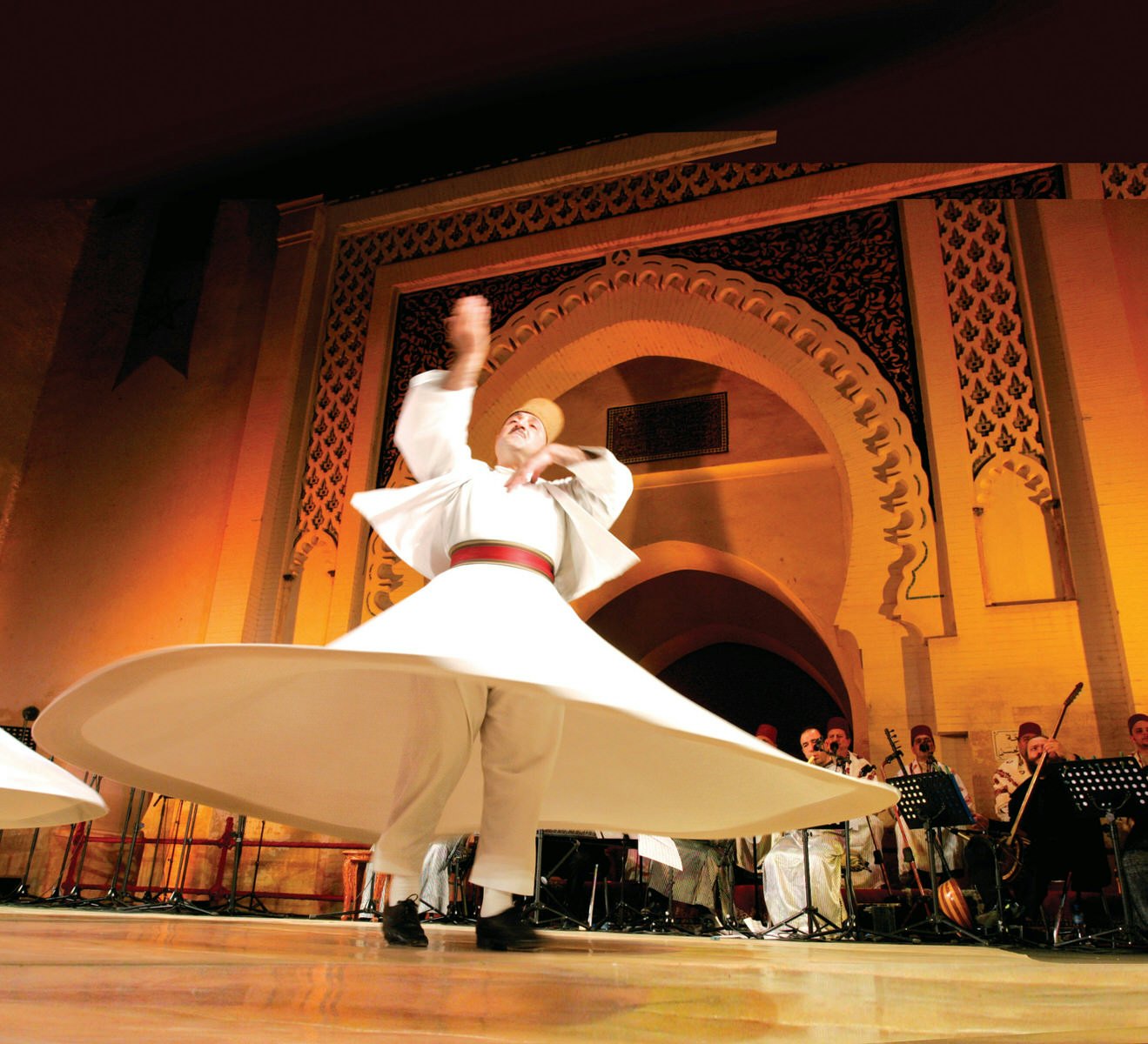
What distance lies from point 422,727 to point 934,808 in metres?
3.24

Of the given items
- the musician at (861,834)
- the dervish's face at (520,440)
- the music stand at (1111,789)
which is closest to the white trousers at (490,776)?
the dervish's face at (520,440)

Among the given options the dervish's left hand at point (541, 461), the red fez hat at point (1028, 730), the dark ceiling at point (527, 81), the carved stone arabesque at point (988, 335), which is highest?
the carved stone arabesque at point (988, 335)

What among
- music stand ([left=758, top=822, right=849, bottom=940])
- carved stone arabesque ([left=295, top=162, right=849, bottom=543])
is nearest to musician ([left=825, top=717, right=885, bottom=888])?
music stand ([left=758, top=822, right=849, bottom=940])

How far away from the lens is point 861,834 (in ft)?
18.0

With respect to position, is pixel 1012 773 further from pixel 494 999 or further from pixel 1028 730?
pixel 494 999

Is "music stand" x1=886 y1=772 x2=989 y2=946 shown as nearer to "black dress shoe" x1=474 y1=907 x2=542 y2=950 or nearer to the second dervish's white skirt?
the second dervish's white skirt

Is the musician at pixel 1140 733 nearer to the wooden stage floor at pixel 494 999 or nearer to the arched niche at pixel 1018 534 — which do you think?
the arched niche at pixel 1018 534

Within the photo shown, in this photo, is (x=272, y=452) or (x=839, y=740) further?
(x=272, y=452)

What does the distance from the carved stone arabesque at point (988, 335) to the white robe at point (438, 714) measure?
15.2 ft

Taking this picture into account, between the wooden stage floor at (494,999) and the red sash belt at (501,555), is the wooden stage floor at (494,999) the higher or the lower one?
the lower one

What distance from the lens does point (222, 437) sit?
8.52m

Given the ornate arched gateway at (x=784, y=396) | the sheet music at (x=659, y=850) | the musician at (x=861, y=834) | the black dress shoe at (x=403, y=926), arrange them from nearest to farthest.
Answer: the black dress shoe at (x=403, y=926) < the sheet music at (x=659, y=850) < the musician at (x=861, y=834) < the ornate arched gateway at (x=784, y=396)

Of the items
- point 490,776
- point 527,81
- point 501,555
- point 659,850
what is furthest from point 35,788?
point 659,850

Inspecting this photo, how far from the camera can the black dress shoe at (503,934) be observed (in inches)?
80.7
